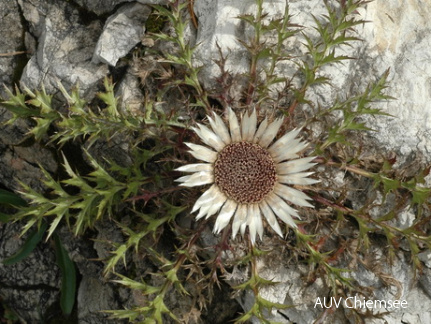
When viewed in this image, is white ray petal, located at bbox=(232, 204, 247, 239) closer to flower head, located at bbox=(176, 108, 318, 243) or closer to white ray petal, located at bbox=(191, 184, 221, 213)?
flower head, located at bbox=(176, 108, 318, 243)

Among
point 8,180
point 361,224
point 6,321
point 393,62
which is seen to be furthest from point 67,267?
point 393,62

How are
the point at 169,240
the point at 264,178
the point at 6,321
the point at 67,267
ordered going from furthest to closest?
the point at 6,321 < the point at 67,267 < the point at 169,240 < the point at 264,178

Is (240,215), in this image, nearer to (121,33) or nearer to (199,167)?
(199,167)

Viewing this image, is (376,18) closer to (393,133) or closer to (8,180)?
(393,133)

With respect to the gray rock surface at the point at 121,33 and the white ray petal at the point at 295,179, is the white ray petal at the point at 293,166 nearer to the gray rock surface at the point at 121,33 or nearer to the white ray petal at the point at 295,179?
the white ray petal at the point at 295,179

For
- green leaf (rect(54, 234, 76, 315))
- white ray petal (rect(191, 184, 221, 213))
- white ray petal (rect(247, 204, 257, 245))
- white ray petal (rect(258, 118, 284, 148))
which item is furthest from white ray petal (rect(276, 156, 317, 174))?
green leaf (rect(54, 234, 76, 315))

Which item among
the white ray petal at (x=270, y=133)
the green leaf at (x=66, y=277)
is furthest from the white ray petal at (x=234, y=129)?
the green leaf at (x=66, y=277)
